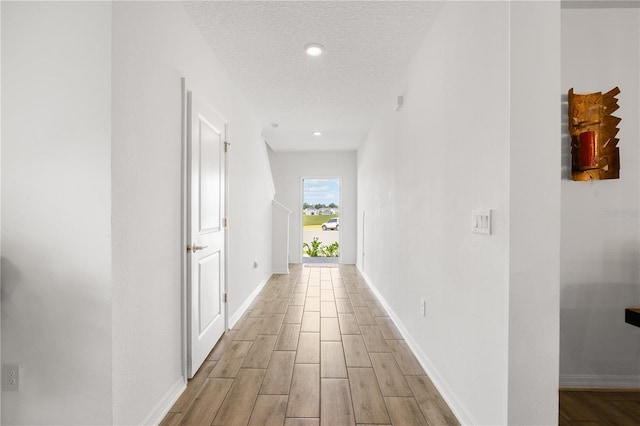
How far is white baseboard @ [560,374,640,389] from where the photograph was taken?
2.07m

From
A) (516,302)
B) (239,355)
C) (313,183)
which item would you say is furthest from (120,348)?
(313,183)

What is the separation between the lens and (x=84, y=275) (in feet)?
4.50

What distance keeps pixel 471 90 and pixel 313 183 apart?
5743mm

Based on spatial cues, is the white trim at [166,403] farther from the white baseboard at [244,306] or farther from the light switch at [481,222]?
the light switch at [481,222]

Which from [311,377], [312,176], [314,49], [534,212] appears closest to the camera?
[534,212]

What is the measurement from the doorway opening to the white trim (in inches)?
208

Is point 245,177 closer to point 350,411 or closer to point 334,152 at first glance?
point 350,411

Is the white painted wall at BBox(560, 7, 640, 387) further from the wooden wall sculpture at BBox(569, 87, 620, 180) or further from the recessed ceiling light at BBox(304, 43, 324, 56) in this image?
the recessed ceiling light at BBox(304, 43, 324, 56)

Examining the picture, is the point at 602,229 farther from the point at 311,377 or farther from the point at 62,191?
the point at 62,191

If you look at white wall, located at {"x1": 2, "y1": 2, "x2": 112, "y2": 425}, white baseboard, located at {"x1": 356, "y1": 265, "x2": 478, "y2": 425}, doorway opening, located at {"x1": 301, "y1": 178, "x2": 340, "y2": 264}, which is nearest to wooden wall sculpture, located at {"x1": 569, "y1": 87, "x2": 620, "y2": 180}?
white baseboard, located at {"x1": 356, "y1": 265, "x2": 478, "y2": 425}

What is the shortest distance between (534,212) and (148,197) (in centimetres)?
183

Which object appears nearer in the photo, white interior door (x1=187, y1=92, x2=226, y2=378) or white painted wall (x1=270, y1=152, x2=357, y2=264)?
white interior door (x1=187, y1=92, x2=226, y2=378)

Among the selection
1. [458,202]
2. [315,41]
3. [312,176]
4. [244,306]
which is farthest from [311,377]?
[312,176]

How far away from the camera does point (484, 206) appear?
59.9 inches
